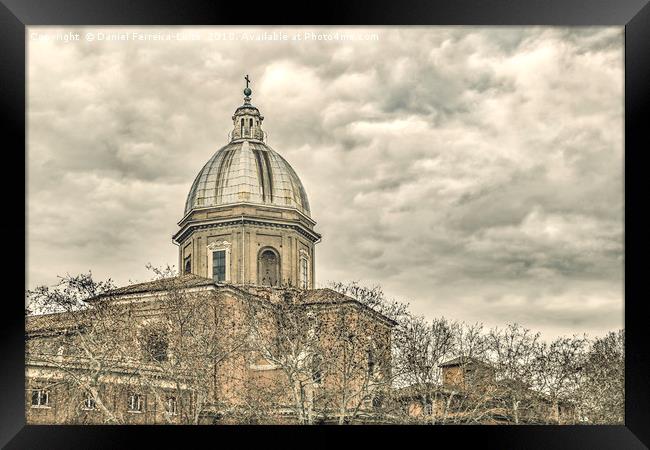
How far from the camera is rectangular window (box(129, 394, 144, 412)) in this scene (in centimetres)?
2148

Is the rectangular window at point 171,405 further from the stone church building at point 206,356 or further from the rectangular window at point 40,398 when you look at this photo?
the rectangular window at point 40,398

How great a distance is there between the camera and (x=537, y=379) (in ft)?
72.8

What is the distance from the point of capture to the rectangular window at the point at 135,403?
21484 mm

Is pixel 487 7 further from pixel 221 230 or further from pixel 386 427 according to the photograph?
pixel 221 230

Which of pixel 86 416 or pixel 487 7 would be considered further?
pixel 86 416

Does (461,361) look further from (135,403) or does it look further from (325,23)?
(325,23)

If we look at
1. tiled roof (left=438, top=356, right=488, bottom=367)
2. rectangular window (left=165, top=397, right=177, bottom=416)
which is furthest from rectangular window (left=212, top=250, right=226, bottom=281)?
tiled roof (left=438, top=356, right=488, bottom=367)

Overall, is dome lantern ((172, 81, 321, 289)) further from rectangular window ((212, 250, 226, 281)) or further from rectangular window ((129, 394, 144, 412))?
rectangular window ((129, 394, 144, 412))

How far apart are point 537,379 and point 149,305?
1039 cm

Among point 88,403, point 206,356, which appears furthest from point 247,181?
point 88,403

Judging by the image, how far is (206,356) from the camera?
2120 centimetres

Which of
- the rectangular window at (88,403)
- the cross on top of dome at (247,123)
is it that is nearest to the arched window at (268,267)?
the cross on top of dome at (247,123)
